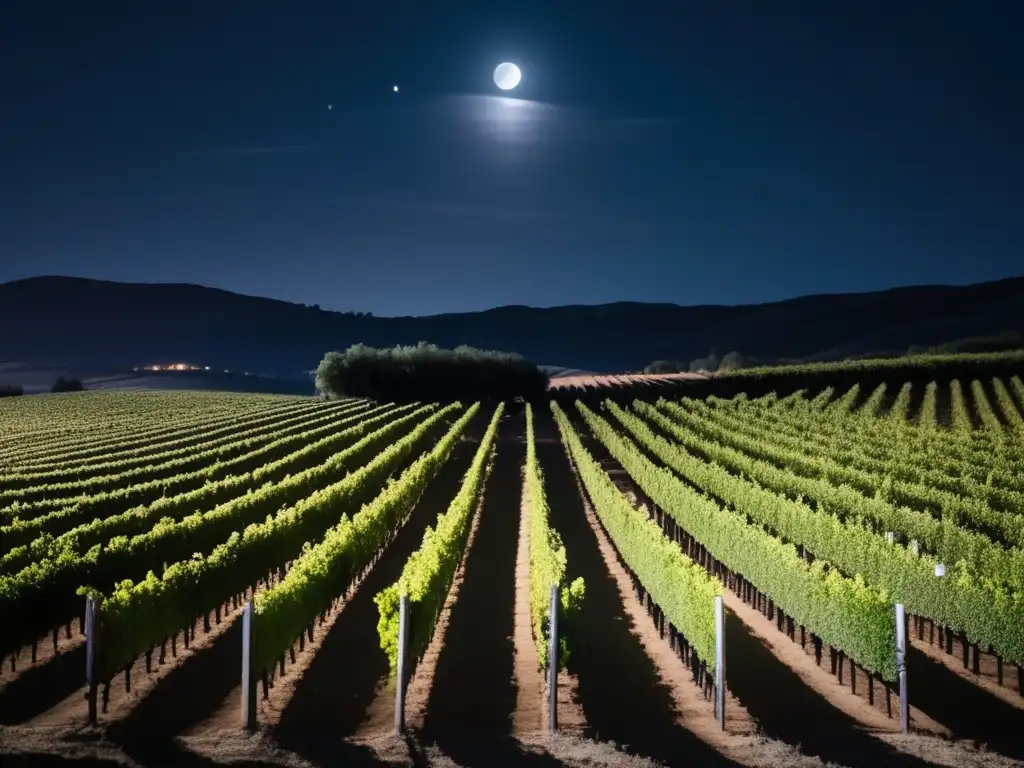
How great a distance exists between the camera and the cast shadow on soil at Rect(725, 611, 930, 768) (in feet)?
36.1

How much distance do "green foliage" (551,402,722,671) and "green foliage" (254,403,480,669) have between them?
5718 millimetres

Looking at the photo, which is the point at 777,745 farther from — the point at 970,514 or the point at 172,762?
the point at 970,514

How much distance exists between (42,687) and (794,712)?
36.2 ft

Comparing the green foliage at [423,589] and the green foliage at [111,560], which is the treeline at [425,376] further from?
the green foliage at [423,589]

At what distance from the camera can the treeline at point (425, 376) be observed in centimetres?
8869

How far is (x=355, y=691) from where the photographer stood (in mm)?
13555

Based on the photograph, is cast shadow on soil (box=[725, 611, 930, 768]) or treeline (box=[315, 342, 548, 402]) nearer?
cast shadow on soil (box=[725, 611, 930, 768])

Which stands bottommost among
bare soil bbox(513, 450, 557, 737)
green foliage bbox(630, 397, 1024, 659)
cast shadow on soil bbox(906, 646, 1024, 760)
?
cast shadow on soil bbox(906, 646, 1024, 760)

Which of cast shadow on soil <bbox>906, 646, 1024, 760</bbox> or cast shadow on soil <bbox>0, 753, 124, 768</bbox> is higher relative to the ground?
cast shadow on soil <bbox>0, 753, 124, 768</bbox>

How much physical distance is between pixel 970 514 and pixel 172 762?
19474mm

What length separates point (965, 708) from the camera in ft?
42.9

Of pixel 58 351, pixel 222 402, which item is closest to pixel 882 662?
pixel 222 402

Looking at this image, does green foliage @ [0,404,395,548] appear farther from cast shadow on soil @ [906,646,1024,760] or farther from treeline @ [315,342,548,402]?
treeline @ [315,342,548,402]

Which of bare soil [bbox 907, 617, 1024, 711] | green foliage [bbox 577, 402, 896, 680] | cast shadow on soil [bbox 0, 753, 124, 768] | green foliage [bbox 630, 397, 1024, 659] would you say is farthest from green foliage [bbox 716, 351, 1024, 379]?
cast shadow on soil [bbox 0, 753, 124, 768]
